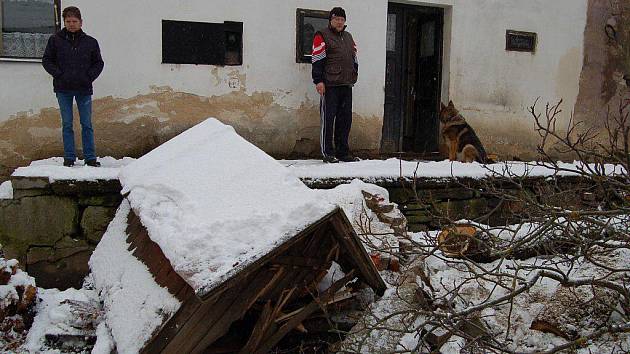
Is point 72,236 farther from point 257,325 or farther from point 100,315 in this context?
point 257,325

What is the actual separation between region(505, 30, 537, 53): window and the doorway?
0.94 meters

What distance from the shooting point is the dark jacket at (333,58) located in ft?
19.4

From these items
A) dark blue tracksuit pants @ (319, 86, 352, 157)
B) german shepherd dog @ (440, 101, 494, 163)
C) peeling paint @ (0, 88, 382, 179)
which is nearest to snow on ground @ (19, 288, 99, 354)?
peeling paint @ (0, 88, 382, 179)

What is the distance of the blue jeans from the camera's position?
17.0ft

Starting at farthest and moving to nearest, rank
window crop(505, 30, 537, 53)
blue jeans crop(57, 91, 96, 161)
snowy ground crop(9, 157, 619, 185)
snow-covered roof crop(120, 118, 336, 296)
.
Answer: window crop(505, 30, 537, 53) → blue jeans crop(57, 91, 96, 161) → snowy ground crop(9, 157, 619, 185) → snow-covered roof crop(120, 118, 336, 296)

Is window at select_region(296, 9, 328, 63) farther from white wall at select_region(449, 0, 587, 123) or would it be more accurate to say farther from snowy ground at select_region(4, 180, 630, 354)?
snowy ground at select_region(4, 180, 630, 354)

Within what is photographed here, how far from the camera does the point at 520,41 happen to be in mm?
7594

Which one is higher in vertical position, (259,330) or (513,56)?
(513,56)

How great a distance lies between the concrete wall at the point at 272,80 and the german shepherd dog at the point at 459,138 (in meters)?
0.50

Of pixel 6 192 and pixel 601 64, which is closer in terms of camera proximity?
pixel 6 192

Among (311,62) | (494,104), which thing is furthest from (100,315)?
(494,104)

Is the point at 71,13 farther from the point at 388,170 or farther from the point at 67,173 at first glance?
the point at 388,170

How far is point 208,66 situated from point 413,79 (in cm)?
336

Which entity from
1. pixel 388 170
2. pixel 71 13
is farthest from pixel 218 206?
pixel 71 13
